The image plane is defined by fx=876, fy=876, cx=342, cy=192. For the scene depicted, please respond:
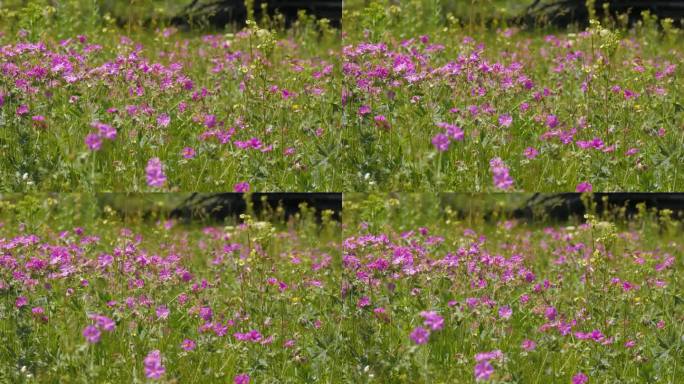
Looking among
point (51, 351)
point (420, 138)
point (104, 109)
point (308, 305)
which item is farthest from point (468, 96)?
point (51, 351)

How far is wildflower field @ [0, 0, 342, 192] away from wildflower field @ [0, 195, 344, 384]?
1.43ft

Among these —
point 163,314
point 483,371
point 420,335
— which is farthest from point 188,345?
point 483,371

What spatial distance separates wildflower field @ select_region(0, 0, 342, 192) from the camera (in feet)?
19.3

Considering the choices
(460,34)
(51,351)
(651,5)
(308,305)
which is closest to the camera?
(51,351)

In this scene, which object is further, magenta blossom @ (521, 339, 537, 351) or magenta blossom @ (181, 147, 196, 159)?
magenta blossom @ (181, 147, 196, 159)

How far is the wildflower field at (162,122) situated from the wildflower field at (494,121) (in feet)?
0.97

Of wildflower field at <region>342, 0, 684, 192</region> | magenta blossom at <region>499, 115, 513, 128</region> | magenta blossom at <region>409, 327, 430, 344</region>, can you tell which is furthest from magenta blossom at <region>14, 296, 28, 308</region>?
magenta blossom at <region>499, 115, 513, 128</region>

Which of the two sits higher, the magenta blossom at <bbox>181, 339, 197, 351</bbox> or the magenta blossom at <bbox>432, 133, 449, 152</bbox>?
the magenta blossom at <bbox>432, 133, 449, 152</bbox>

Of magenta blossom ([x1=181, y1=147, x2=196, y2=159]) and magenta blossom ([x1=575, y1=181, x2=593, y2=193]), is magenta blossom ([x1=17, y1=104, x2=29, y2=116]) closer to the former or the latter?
magenta blossom ([x1=181, y1=147, x2=196, y2=159])

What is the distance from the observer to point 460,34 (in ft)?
25.3

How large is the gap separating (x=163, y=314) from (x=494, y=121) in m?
2.61

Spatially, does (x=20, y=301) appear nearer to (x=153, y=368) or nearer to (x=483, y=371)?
(x=153, y=368)

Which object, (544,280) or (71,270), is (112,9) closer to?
(71,270)

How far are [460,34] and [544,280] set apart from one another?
2.56m
